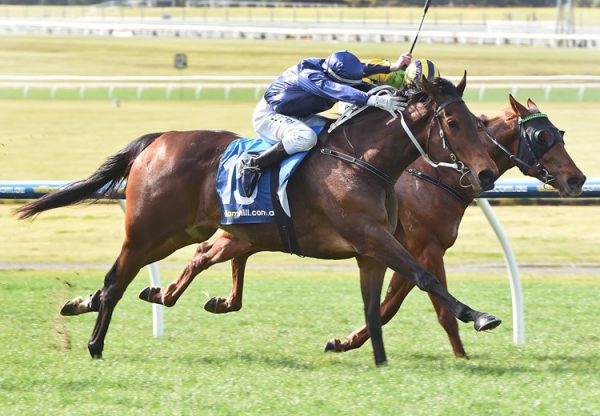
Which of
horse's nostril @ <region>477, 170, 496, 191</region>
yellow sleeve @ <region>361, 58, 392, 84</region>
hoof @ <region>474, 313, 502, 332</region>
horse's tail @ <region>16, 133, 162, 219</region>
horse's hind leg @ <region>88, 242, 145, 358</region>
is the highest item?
yellow sleeve @ <region>361, 58, 392, 84</region>

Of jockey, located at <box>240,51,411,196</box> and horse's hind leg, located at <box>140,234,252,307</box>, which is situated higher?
jockey, located at <box>240,51,411,196</box>

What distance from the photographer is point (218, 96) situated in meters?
34.8

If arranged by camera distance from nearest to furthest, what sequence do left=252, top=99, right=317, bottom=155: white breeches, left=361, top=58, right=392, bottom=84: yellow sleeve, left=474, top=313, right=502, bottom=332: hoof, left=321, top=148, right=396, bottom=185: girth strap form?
left=474, top=313, right=502, bottom=332: hoof, left=321, top=148, right=396, bottom=185: girth strap, left=252, top=99, right=317, bottom=155: white breeches, left=361, top=58, right=392, bottom=84: yellow sleeve

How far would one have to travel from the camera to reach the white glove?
616 cm

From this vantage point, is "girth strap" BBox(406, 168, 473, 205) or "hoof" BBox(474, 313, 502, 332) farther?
"girth strap" BBox(406, 168, 473, 205)

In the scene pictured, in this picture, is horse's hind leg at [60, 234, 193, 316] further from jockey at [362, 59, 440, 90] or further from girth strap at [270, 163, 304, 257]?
jockey at [362, 59, 440, 90]

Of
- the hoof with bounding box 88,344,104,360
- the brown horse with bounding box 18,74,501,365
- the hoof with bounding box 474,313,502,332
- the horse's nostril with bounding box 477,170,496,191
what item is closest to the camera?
the hoof with bounding box 474,313,502,332

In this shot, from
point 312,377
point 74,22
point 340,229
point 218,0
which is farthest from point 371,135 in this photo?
point 218,0

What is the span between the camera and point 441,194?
6883mm

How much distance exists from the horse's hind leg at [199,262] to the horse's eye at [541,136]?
1.85 metres

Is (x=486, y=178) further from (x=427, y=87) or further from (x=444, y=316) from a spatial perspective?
→ (x=444, y=316)

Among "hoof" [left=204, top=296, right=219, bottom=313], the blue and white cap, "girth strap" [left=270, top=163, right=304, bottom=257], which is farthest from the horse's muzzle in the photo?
"hoof" [left=204, top=296, right=219, bottom=313]

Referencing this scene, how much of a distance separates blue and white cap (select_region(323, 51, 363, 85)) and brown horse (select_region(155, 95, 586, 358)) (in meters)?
0.91

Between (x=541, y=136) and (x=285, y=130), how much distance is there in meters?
1.65
